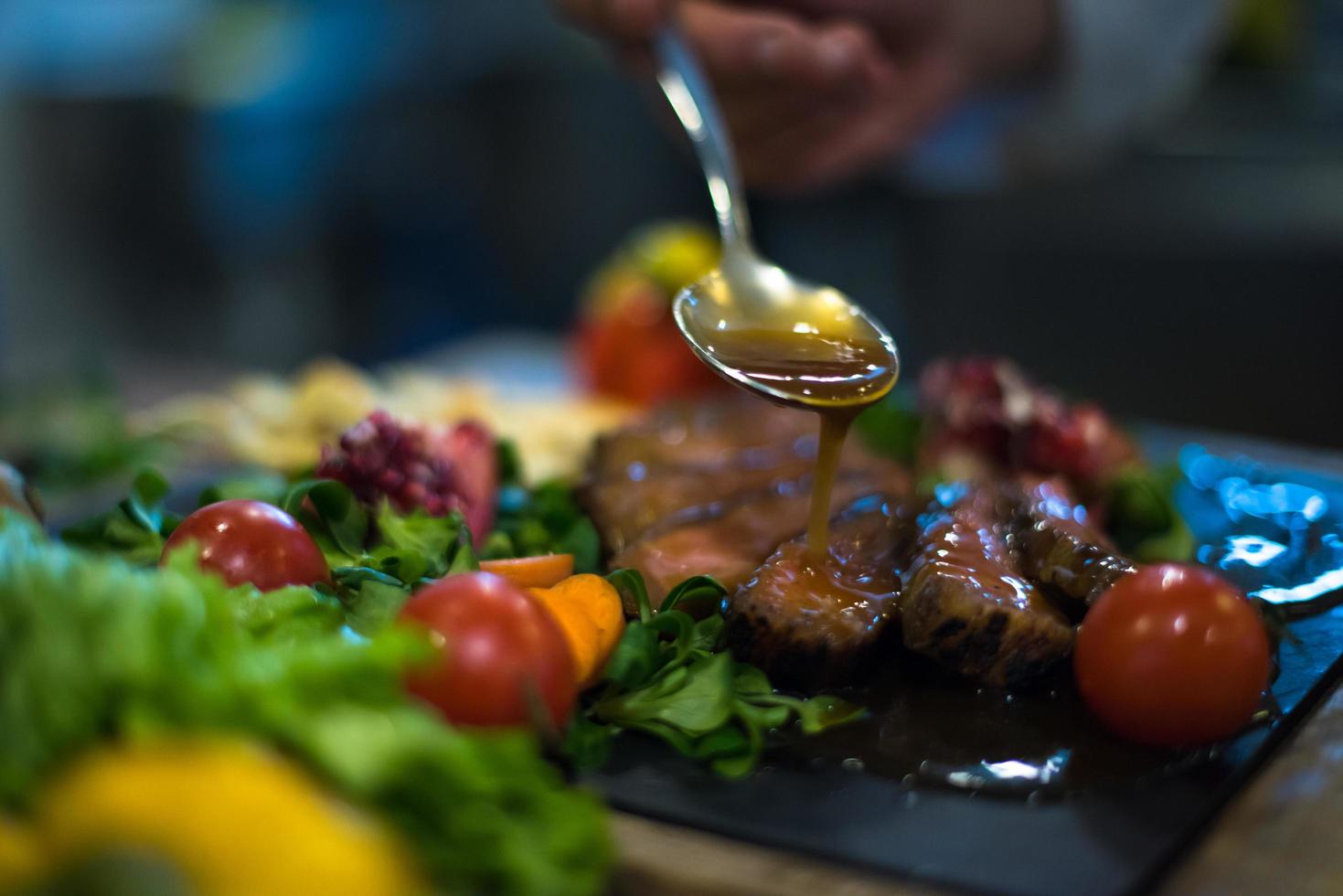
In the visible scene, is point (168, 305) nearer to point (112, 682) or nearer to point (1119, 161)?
point (1119, 161)

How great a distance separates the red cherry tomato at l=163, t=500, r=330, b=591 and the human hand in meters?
1.55

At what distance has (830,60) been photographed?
319cm

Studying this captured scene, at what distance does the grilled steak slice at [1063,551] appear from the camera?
7.03ft

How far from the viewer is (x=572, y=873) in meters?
1.38

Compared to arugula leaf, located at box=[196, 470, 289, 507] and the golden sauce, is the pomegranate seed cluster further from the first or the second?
the golden sauce

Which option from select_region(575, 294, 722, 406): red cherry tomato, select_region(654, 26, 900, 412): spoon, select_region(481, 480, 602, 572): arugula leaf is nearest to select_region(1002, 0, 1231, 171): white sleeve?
select_region(575, 294, 722, 406): red cherry tomato

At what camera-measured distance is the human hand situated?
3.19 m

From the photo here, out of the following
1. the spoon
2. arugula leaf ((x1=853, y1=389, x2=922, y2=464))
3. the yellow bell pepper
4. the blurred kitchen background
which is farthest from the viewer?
the blurred kitchen background

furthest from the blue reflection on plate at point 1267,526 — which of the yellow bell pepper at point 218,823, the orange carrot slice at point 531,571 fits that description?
the yellow bell pepper at point 218,823

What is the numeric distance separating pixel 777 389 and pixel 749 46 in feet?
4.39

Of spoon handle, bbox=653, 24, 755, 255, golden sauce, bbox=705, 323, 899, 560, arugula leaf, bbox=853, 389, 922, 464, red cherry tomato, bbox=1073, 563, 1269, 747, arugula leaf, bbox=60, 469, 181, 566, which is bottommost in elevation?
arugula leaf, bbox=853, 389, 922, 464

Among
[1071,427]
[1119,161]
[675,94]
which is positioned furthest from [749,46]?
[1119,161]

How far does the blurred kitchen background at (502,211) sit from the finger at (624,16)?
1779mm

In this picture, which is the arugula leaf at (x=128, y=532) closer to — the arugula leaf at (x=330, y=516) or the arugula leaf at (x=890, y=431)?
the arugula leaf at (x=330, y=516)
